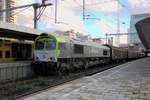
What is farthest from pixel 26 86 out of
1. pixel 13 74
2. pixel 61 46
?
pixel 61 46

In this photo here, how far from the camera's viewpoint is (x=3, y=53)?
25188 mm

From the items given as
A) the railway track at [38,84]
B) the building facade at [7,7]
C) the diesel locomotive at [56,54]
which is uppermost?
the building facade at [7,7]

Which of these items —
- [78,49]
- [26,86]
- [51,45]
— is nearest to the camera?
[26,86]

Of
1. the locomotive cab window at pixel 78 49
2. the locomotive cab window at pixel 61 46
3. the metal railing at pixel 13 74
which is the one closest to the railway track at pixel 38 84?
the metal railing at pixel 13 74

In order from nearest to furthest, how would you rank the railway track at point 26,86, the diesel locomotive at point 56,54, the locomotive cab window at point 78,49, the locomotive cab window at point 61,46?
the railway track at point 26,86 → the diesel locomotive at point 56,54 → the locomotive cab window at point 61,46 → the locomotive cab window at point 78,49

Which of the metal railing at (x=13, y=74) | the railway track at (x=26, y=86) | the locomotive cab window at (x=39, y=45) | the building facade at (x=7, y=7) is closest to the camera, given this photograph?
the railway track at (x=26, y=86)

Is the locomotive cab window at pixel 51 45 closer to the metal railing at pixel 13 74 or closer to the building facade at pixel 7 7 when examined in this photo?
the metal railing at pixel 13 74

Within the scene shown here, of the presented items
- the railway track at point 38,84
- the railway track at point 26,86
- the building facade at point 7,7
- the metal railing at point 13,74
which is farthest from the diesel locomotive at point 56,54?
the building facade at point 7,7

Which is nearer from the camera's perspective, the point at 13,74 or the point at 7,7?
the point at 13,74

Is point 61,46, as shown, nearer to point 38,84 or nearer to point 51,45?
point 51,45

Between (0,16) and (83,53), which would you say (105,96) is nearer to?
(83,53)

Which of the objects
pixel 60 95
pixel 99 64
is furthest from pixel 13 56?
pixel 60 95

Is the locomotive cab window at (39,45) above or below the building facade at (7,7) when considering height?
below

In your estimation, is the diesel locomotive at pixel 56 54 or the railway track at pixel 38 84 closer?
the railway track at pixel 38 84
